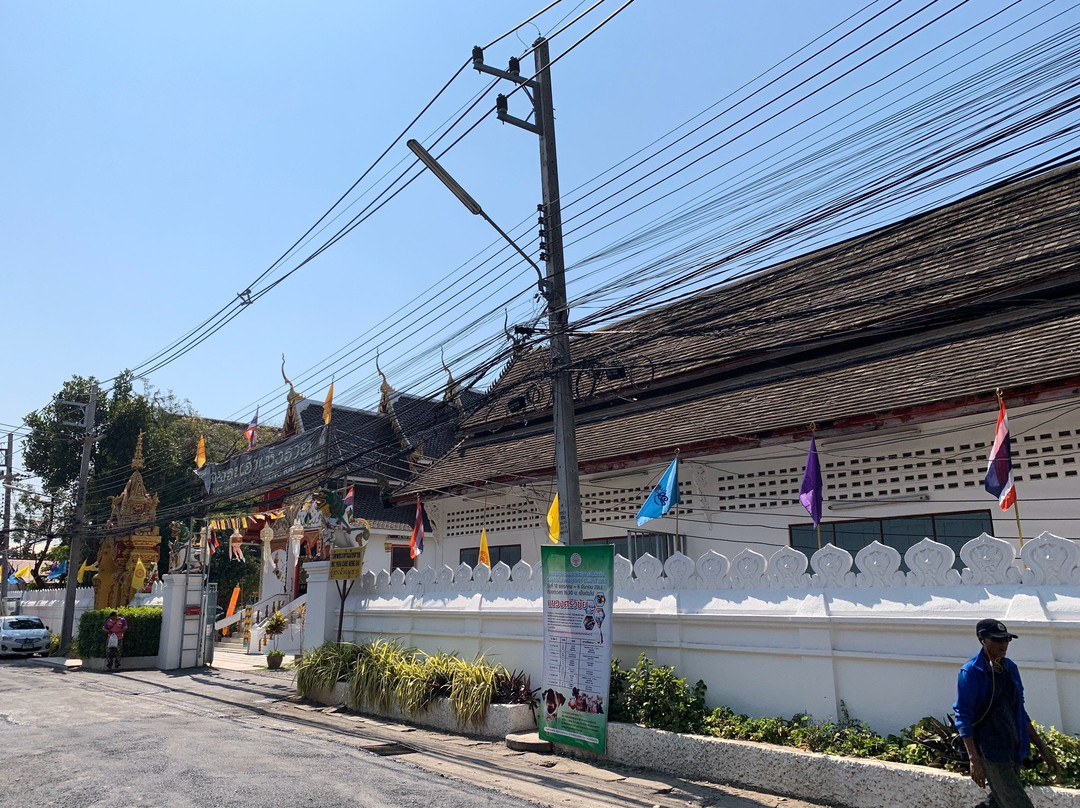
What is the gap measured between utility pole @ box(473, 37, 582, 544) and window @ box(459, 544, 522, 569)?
675 cm

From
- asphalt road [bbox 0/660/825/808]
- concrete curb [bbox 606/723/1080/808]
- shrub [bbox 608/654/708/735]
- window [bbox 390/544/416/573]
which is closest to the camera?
concrete curb [bbox 606/723/1080/808]

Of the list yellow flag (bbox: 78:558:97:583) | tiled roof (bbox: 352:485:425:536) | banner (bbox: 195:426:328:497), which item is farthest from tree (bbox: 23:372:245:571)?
tiled roof (bbox: 352:485:425:536)

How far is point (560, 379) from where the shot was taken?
991 centimetres

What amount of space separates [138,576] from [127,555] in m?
0.96

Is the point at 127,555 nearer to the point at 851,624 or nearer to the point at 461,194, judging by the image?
the point at 461,194

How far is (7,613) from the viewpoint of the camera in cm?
3325

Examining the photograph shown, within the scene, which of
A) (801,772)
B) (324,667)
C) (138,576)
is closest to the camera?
(801,772)

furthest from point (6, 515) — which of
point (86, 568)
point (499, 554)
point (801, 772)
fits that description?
point (801, 772)

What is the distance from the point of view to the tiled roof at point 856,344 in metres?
9.98

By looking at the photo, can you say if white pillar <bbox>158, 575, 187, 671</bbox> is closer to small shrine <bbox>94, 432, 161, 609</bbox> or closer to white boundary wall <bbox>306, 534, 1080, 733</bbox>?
small shrine <bbox>94, 432, 161, 609</bbox>

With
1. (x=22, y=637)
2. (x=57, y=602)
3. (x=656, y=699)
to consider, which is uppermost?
(x=57, y=602)

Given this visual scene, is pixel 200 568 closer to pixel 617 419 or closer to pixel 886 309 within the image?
pixel 617 419

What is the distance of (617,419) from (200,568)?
40.4 ft

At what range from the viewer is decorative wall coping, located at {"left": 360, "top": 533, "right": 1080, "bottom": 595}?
6.93 meters
